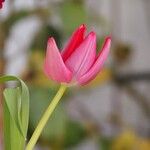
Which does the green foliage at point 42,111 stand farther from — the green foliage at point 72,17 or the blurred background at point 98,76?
the green foliage at point 72,17

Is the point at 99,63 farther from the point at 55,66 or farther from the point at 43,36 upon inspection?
the point at 43,36

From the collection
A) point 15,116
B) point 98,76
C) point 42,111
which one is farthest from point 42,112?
point 15,116

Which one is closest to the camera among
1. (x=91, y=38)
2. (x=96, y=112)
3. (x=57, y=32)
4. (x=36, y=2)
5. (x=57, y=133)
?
(x=91, y=38)

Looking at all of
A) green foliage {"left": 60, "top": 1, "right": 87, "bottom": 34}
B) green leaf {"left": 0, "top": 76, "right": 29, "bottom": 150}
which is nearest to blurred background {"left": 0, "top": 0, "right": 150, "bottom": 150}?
green foliage {"left": 60, "top": 1, "right": 87, "bottom": 34}

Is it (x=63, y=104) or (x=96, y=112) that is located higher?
(x=63, y=104)

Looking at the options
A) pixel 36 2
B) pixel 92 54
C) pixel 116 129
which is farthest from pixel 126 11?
pixel 92 54

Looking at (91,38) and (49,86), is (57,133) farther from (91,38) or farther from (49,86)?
(91,38)
